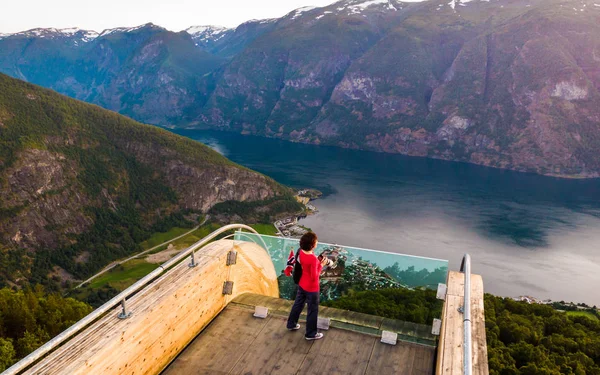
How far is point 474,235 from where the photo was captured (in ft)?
369

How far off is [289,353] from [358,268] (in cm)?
410

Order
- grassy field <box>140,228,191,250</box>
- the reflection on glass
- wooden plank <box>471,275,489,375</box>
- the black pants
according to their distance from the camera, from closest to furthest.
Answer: wooden plank <box>471,275,489,375</box>
the black pants
the reflection on glass
grassy field <box>140,228,191,250</box>

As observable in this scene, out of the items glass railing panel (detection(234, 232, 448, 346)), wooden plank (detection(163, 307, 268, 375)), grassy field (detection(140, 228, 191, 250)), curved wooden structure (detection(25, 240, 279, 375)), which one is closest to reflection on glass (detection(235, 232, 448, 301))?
glass railing panel (detection(234, 232, 448, 346))

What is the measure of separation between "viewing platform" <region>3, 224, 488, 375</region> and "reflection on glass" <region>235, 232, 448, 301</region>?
5cm

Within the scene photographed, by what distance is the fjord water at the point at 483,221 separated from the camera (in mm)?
92562

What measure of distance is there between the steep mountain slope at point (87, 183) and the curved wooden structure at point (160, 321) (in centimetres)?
10659

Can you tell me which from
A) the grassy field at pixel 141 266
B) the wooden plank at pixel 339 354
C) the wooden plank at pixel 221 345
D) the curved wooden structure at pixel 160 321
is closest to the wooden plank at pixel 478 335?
the wooden plank at pixel 339 354

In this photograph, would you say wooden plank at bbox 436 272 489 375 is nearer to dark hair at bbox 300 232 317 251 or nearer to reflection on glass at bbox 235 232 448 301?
reflection on glass at bbox 235 232 448 301

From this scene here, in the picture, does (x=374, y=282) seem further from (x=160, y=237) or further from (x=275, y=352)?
(x=160, y=237)

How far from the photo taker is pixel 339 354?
8070 mm

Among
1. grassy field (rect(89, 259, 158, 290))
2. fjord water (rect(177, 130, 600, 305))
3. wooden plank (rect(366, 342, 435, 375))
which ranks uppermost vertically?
wooden plank (rect(366, 342, 435, 375))

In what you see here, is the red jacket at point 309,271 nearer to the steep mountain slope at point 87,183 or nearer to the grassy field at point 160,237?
the steep mountain slope at point 87,183

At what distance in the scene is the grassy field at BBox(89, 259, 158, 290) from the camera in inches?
3839

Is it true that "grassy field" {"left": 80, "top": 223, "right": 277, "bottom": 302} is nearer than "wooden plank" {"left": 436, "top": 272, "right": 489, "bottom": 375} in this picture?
No
